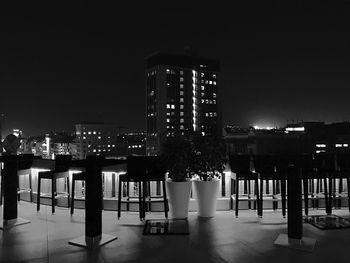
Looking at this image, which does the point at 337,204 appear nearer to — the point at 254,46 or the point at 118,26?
the point at 254,46

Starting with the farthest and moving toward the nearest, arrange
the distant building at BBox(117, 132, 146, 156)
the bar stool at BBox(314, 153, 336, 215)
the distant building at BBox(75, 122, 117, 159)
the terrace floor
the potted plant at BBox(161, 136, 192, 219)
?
1. the distant building at BBox(117, 132, 146, 156)
2. the distant building at BBox(75, 122, 117, 159)
3. the bar stool at BBox(314, 153, 336, 215)
4. the potted plant at BBox(161, 136, 192, 219)
5. the terrace floor

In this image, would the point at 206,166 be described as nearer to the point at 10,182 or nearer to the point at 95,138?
the point at 10,182

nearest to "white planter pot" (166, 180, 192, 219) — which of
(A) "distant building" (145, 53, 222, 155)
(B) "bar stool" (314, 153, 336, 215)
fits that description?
(B) "bar stool" (314, 153, 336, 215)

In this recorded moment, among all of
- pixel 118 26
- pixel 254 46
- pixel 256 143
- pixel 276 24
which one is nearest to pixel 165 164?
pixel 256 143

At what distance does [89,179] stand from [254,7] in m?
10.0

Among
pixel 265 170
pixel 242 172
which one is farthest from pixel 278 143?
pixel 242 172

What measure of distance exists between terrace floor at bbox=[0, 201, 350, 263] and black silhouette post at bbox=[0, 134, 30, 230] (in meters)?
0.27

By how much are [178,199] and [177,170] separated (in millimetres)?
424

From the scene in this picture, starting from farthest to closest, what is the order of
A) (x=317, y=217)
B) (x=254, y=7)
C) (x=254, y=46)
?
(x=254, y=46)
(x=254, y=7)
(x=317, y=217)

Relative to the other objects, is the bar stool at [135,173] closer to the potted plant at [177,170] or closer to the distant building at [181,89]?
the potted plant at [177,170]

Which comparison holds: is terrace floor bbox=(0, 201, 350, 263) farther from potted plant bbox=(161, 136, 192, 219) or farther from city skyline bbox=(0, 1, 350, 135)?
city skyline bbox=(0, 1, 350, 135)

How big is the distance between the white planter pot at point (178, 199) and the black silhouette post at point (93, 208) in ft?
4.14

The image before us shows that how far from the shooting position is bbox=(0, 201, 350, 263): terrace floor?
11.4 ft

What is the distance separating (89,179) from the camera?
4.12 metres
